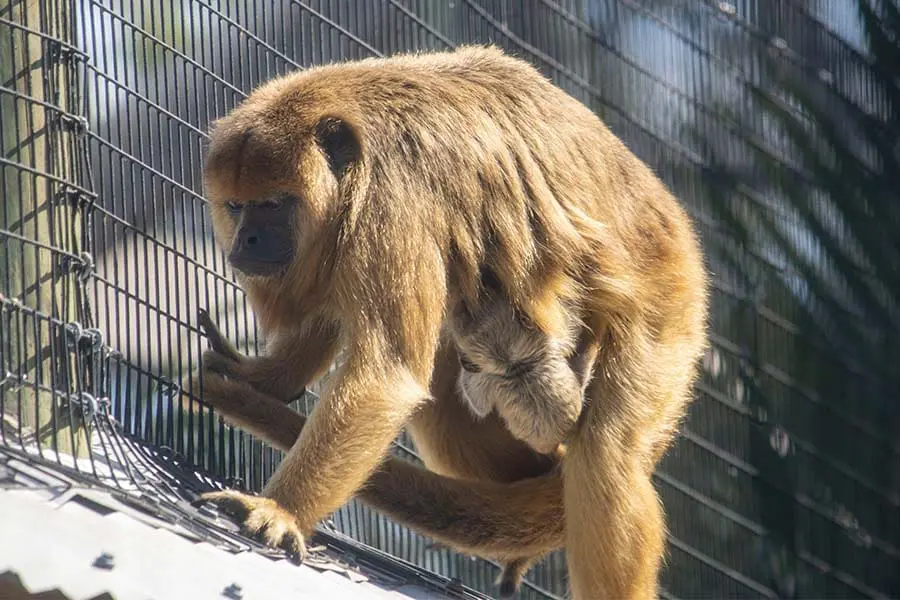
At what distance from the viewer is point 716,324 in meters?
8.10

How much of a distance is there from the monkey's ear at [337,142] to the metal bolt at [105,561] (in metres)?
1.88

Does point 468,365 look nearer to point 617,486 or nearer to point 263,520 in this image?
point 617,486

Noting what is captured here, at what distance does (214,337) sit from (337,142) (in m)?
0.81

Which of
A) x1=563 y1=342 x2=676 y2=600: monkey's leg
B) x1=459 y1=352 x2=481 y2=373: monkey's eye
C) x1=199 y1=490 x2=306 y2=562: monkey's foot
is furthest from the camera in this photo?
x1=459 y1=352 x2=481 y2=373: monkey's eye

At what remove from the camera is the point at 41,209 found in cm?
404

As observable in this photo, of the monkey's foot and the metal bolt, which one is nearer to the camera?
the metal bolt

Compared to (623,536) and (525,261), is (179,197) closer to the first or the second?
(525,261)

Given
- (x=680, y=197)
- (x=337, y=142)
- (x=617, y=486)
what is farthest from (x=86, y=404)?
(x=680, y=197)

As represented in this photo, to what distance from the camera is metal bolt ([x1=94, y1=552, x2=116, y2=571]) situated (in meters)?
2.91

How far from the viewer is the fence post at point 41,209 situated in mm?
3865

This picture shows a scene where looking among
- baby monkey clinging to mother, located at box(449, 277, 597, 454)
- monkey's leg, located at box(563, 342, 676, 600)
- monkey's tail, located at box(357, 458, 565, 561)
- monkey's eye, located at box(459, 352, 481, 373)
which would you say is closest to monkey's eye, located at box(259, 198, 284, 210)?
baby monkey clinging to mother, located at box(449, 277, 597, 454)

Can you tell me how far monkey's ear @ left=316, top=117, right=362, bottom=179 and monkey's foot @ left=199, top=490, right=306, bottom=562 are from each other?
1153mm

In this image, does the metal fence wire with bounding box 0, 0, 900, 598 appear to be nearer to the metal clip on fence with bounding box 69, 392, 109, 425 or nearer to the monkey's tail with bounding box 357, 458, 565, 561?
the metal clip on fence with bounding box 69, 392, 109, 425

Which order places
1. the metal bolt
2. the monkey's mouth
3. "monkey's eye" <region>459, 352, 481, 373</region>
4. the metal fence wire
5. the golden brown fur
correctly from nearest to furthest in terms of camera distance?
1. the metal bolt
2. the metal fence wire
3. the golden brown fur
4. the monkey's mouth
5. "monkey's eye" <region>459, 352, 481, 373</region>
